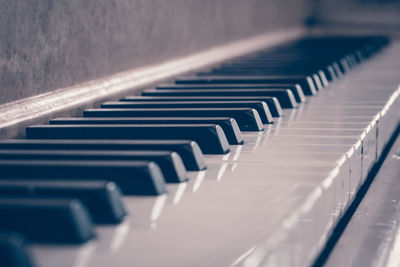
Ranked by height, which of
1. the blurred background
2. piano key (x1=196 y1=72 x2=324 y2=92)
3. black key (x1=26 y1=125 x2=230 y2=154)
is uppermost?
the blurred background

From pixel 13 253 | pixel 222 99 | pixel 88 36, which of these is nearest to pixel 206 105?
pixel 222 99

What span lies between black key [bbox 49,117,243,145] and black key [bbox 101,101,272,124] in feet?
0.55

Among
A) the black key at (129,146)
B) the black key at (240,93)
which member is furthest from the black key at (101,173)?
the black key at (240,93)

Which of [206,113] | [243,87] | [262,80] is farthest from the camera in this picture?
[262,80]

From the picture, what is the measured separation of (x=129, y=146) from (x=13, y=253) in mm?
399

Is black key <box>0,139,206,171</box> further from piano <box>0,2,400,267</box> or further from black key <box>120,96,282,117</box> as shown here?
black key <box>120,96,282,117</box>

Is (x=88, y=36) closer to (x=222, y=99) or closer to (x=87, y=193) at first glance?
(x=222, y=99)

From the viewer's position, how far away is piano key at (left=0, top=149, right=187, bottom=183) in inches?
31.3

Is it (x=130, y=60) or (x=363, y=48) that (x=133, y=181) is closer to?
(x=130, y=60)

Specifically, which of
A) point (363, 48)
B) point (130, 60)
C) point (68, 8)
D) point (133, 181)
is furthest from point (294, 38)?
point (133, 181)

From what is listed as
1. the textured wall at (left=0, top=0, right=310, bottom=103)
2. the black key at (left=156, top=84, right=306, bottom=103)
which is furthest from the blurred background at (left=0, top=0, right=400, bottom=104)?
the black key at (left=156, top=84, right=306, bottom=103)

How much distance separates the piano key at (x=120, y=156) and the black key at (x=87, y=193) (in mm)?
135

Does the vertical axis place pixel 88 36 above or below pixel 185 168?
above

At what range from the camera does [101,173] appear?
0.75 metres
